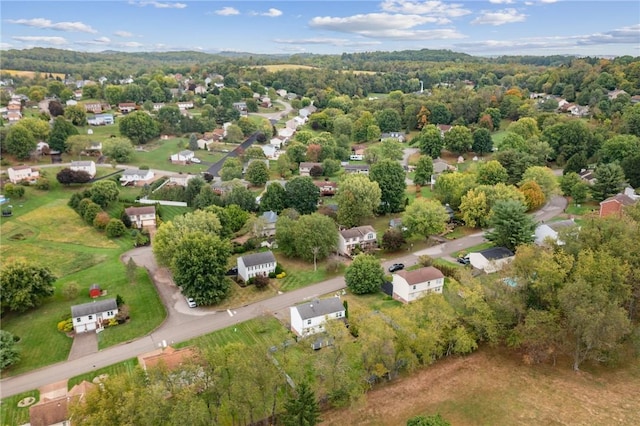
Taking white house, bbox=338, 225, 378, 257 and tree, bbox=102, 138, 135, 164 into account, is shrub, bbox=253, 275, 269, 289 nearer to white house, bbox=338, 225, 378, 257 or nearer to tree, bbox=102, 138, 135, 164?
white house, bbox=338, 225, 378, 257

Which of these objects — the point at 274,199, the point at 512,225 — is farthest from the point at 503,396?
the point at 274,199

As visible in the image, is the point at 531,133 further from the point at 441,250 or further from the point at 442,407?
the point at 442,407

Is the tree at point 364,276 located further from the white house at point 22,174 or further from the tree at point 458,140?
the white house at point 22,174

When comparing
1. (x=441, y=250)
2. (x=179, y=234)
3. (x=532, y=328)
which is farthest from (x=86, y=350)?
(x=441, y=250)

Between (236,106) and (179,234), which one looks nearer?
(179,234)

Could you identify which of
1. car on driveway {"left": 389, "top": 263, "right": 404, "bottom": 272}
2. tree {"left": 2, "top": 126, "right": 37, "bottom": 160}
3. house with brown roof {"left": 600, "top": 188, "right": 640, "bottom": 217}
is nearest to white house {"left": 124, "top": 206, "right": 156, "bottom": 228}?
tree {"left": 2, "top": 126, "right": 37, "bottom": 160}

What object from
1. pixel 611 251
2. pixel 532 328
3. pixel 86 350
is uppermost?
pixel 611 251
